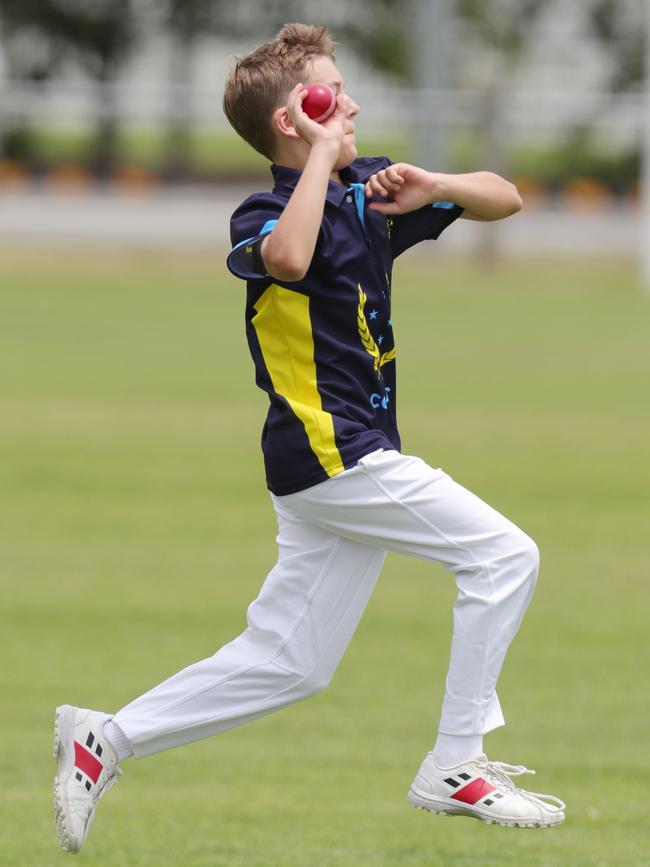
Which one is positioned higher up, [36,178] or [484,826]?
[36,178]

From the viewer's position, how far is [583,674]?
31.1 feet

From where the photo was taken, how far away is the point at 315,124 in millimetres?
4828

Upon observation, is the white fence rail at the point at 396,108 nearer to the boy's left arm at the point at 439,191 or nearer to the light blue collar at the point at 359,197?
the boy's left arm at the point at 439,191

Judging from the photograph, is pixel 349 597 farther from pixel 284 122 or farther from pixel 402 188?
pixel 284 122

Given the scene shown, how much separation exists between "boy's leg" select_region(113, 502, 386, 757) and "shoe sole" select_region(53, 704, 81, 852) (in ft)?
0.47

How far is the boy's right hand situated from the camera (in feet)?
15.8

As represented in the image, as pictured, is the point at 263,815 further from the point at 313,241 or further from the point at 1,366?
the point at 1,366

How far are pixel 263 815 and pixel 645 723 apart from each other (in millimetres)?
2372

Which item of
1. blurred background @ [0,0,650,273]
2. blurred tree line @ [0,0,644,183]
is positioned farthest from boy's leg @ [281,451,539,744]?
blurred tree line @ [0,0,644,183]

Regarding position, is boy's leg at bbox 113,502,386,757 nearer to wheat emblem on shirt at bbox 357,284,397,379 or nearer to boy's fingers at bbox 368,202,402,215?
wheat emblem on shirt at bbox 357,284,397,379

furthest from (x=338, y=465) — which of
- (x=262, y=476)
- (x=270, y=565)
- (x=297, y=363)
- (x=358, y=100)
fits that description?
(x=358, y=100)

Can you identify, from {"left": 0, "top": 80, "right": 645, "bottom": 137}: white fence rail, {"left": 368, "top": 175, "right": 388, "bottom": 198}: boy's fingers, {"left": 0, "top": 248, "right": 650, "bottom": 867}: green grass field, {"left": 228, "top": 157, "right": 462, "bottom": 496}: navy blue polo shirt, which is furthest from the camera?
{"left": 0, "top": 80, "right": 645, "bottom": 137}: white fence rail

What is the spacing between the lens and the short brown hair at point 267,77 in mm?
4988

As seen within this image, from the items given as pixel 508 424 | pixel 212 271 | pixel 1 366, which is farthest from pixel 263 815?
pixel 212 271
